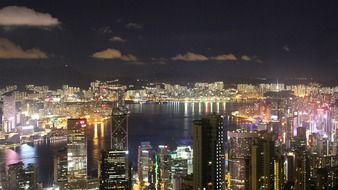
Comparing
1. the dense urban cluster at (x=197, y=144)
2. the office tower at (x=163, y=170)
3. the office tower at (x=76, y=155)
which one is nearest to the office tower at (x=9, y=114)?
the dense urban cluster at (x=197, y=144)

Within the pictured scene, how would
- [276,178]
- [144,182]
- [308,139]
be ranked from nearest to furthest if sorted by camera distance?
[276,178] → [144,182] → [308,139]

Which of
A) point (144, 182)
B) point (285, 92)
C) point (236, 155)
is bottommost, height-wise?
point (144, 182)

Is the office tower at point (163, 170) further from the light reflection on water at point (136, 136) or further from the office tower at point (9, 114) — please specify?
the office tower at point (9, 114)

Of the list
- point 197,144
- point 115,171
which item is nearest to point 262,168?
point 197,144

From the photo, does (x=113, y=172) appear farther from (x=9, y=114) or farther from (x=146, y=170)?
(x=9, y=114)

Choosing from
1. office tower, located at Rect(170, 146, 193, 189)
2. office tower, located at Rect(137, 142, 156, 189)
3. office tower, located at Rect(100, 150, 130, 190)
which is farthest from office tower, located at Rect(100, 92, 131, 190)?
office tower, located at Rect(170, 146, 193, 189)

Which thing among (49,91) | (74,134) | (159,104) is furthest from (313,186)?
(159,104)

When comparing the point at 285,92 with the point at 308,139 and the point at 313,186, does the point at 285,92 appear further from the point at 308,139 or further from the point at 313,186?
the point at 313,186
